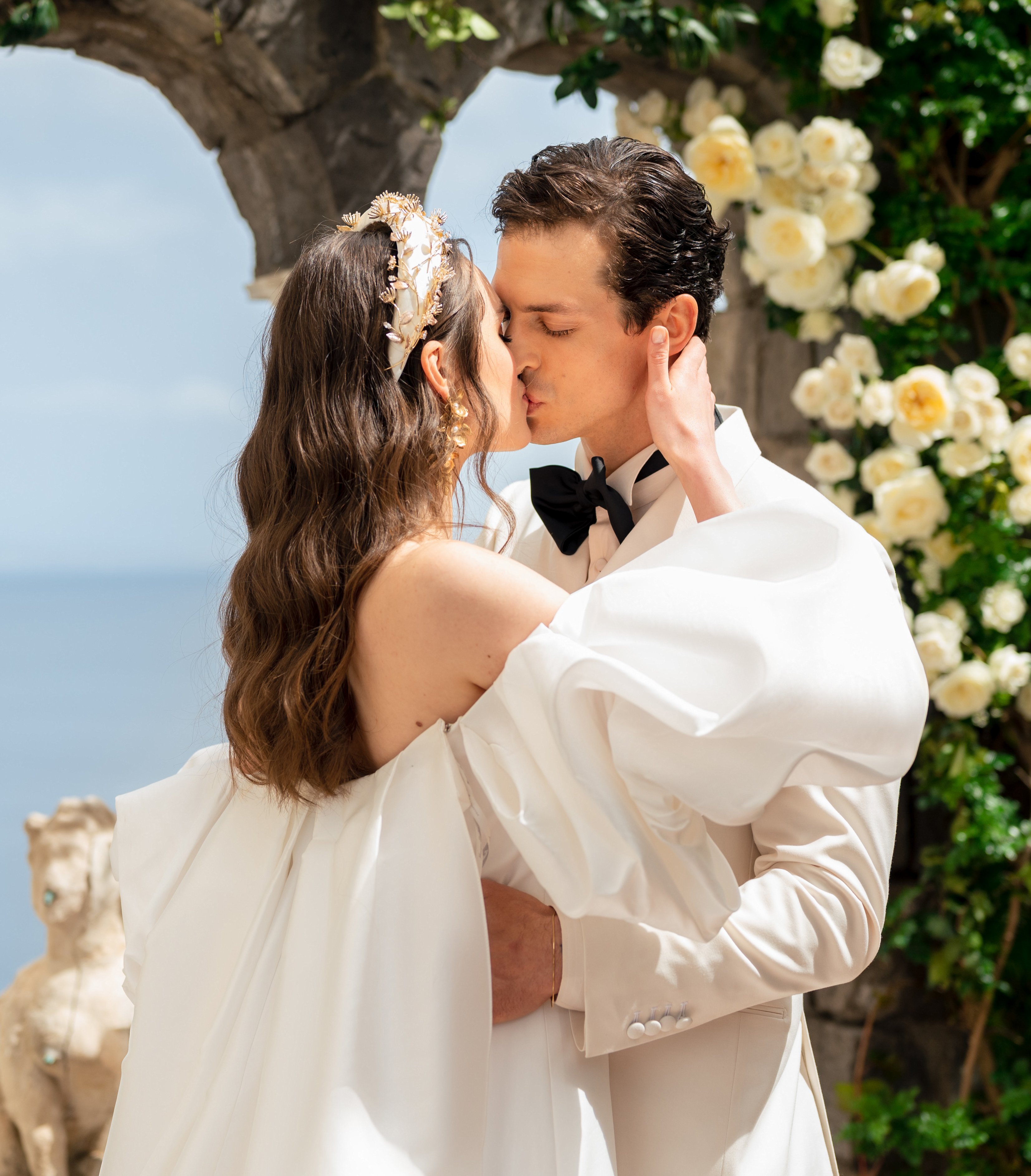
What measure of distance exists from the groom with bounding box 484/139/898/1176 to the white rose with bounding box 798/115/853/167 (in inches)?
→ 41.6

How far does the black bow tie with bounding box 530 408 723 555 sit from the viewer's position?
156 cm

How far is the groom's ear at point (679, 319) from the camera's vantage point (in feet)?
5.23

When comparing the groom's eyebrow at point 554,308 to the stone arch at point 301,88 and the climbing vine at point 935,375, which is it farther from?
the climbing vine at point 935,375

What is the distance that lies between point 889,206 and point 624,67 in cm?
71

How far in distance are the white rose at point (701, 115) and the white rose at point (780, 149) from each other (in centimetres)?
12

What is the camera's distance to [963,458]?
8.23 feet

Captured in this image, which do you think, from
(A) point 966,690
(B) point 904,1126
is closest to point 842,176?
(A) point 966,690

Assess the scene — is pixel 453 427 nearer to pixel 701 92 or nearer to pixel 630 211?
pixel 630 211

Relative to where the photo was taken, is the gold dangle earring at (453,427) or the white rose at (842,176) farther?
the white rose at (842,176)

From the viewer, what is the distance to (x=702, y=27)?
8.33 feet

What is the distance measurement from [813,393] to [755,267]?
33cm

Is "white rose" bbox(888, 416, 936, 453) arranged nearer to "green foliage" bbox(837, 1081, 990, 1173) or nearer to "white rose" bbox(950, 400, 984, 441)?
"white rose" bbox(950, 400, 984, 441)

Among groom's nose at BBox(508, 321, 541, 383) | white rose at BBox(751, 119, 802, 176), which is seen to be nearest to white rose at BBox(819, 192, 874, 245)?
white rose at BBox(751, 119, 802, 176)

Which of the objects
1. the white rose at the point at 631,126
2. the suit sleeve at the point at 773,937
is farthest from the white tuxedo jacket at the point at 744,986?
the white rose at the point at 631,126
